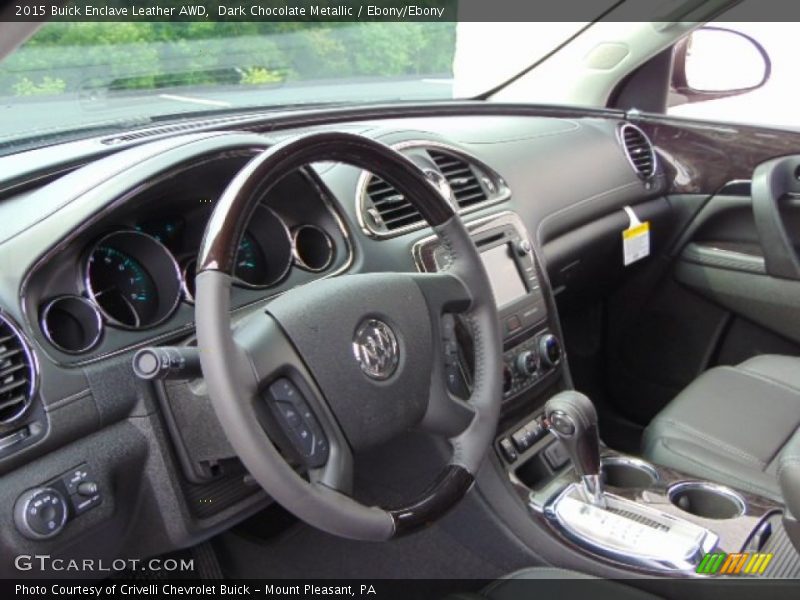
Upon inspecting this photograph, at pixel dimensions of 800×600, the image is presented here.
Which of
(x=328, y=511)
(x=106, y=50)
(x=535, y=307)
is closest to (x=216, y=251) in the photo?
(x=328, y=511)

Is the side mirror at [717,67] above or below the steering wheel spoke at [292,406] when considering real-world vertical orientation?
above

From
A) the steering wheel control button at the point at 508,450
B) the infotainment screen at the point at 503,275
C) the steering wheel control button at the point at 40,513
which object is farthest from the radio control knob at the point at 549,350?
the steering wheel control button at the point at 40,513

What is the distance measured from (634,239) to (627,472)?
0.92m

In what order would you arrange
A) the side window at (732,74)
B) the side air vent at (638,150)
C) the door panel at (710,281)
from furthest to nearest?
1. the side window at (732,74)
2. the side air vent at (638,150)
3. the door panel at (710,281)

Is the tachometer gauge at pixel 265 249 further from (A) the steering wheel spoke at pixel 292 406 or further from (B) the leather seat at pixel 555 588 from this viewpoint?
(B) the leather seat at pixel 555 588

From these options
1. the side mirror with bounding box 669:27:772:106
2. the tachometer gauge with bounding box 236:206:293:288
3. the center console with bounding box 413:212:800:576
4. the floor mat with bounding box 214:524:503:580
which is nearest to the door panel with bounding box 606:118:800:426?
the side mirror with bounding box 669:27:772:106

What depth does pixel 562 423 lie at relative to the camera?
1597 mm

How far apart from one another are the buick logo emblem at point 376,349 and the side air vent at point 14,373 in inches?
17.0

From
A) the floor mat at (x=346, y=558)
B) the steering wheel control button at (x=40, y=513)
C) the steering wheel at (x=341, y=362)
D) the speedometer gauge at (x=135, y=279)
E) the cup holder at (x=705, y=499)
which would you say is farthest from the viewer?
the floor mat at (x=346, y=558)

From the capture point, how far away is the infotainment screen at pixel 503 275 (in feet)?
6.21

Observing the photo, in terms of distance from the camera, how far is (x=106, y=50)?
5.79 feet

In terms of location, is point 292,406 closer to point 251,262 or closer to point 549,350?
point 251,262

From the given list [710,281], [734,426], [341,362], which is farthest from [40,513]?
[710,281]
